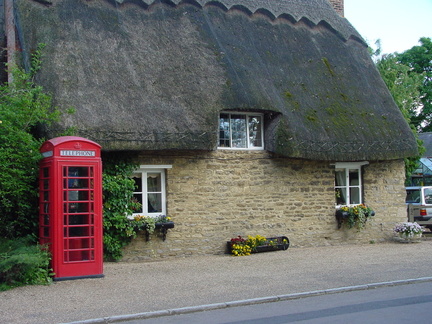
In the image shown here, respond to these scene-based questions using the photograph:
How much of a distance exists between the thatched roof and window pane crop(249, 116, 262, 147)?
0.28 metres

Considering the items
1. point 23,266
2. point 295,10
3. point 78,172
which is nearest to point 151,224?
point 78,172

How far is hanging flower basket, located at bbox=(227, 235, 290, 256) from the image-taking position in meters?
13.9

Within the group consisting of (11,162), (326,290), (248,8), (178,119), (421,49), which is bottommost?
(326,290)

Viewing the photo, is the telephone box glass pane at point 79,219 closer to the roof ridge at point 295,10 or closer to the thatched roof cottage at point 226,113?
the thatched roof cottage at point 226,113

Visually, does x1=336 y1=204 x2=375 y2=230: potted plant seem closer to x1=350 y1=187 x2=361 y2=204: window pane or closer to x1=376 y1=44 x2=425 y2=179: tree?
x1=350 y1=187 x2=361 y2=204: window pane

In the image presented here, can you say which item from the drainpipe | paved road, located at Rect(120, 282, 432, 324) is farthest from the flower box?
the drainpipe

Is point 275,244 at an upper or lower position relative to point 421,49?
lower

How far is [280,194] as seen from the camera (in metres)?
15.1

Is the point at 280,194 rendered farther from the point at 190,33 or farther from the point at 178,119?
the point at 190,33

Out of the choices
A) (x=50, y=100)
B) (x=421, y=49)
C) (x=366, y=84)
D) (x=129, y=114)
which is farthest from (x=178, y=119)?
(x=421, y=49)

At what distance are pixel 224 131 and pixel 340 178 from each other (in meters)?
4.11

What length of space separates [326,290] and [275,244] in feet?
18.0

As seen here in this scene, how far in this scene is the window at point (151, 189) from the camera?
13.6 meters

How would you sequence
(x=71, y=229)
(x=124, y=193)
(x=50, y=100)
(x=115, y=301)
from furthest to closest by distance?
(x=124, y=193) < (x=50, y=100) < (x=71, y=229) < (x=115, y=301)
